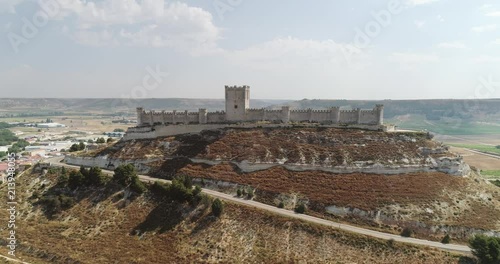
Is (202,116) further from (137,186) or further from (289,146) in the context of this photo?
(137,186)

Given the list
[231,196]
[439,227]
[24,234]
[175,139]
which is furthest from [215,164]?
[439,227]

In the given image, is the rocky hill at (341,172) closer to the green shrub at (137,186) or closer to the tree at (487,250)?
the green shrub at (137,186)

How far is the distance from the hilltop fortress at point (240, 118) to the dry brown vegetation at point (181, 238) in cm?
2498

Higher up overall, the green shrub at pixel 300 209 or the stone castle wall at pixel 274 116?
the stone castle wall at pixel 274 116

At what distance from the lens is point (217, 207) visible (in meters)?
53.5

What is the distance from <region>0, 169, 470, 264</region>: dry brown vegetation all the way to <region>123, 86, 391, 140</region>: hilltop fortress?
25.0m

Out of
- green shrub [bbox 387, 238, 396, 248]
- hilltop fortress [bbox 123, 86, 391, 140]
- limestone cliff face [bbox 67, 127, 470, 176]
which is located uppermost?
hilltop fortress [bbox 123, 86, 391, 140]

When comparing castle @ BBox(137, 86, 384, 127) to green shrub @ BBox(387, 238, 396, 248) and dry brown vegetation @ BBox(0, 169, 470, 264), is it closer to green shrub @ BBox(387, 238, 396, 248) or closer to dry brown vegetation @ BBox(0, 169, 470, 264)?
dry brown vegetation @ BBox(0, 169, 470, 264)

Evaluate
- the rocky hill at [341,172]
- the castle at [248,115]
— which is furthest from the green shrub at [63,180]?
the castle at [248,115]

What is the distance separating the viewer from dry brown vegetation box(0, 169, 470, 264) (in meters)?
45.2

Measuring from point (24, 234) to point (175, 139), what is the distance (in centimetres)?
3485

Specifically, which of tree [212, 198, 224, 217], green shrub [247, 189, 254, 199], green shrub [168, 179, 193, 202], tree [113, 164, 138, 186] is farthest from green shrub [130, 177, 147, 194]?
green shrub [247, 189, 254, 199]

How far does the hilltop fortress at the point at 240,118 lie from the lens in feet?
Answer: 256

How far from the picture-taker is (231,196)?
59.8m
